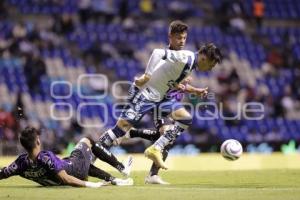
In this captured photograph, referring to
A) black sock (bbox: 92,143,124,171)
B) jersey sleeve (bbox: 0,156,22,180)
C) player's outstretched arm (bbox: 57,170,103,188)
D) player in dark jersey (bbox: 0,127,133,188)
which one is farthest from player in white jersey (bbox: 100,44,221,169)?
jersey sleeve (bbox: 0,156,22,180)

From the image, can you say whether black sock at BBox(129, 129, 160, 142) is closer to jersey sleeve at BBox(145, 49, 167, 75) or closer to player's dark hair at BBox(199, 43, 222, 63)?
jersey sleeve at BBox(145, 49, 167, 75)

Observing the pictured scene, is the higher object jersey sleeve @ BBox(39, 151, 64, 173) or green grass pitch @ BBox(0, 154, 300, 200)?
jersey sleeve @ BBox(39, 151, 64, 173)

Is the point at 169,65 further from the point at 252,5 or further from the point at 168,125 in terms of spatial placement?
the point at 252,5

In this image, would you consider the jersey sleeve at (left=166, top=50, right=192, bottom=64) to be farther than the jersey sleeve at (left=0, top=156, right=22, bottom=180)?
Yes

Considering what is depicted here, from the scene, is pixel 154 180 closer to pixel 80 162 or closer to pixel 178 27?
pixel 80 162

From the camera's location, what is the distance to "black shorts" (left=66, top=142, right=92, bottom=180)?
385 inches

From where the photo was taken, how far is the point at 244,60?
26.2 m

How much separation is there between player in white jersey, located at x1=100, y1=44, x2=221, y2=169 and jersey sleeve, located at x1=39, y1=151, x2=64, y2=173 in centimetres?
151

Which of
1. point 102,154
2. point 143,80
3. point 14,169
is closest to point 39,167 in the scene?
point 14,169

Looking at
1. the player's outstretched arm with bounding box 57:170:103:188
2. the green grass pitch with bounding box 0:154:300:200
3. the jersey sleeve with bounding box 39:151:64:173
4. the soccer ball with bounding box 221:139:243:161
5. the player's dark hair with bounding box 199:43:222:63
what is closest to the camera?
the green grass pitch with bounding box 0:154:300:200

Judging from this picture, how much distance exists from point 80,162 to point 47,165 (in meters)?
0.66

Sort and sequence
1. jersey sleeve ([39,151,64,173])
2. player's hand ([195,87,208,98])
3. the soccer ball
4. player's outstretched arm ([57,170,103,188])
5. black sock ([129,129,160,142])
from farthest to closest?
black sock ([129,129,160,142]) < the soccer ball < player's hand ([195,87,208,98]) < player's outstretched arm ([57,170,103,188]) < jersey sleeve ([39,151,64,173])

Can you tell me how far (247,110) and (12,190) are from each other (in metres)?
14.4

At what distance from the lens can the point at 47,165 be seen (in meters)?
9.30
